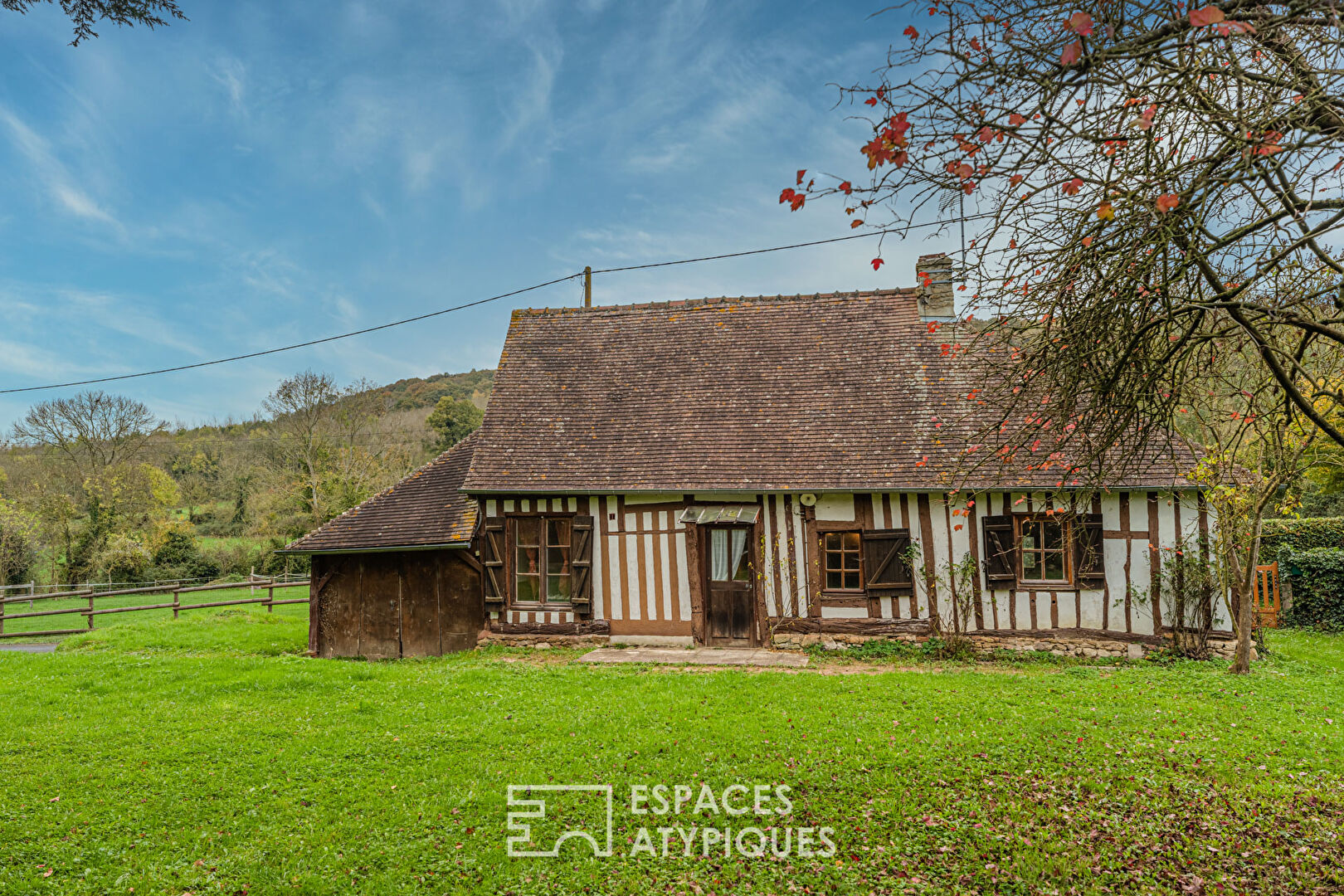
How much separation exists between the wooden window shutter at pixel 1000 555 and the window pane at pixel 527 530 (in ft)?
22.8

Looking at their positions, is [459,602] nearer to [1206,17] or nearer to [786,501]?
[786,501]

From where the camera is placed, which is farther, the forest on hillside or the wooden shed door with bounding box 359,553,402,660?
the forest on hillside

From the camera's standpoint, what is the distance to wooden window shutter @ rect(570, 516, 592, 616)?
11.2 m

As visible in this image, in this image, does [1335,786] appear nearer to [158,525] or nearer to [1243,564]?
[1243,564]

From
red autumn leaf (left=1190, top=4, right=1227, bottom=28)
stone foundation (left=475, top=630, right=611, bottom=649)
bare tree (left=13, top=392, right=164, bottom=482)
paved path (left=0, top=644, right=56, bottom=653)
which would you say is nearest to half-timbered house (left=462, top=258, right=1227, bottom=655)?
stone foundation (left=475, top=630, right=611, bottom=649)

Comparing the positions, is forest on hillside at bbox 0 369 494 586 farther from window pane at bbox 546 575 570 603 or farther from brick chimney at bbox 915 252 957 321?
brick chimney at bbox 915 252 957 321

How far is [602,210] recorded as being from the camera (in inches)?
577

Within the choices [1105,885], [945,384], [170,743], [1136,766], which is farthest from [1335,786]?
[170,743]

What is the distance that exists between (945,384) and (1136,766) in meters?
7.14

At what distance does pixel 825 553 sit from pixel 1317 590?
30.8 ft

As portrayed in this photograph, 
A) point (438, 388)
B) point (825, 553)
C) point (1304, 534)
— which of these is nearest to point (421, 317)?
point (825, 553)

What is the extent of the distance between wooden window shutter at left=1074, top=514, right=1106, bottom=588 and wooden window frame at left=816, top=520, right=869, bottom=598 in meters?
2.98

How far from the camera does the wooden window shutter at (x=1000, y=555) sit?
33.4 feet

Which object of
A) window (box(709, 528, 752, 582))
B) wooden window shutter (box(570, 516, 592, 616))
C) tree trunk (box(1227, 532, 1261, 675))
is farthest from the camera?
wooden window shutter (box(570, 516, 592, 616))
